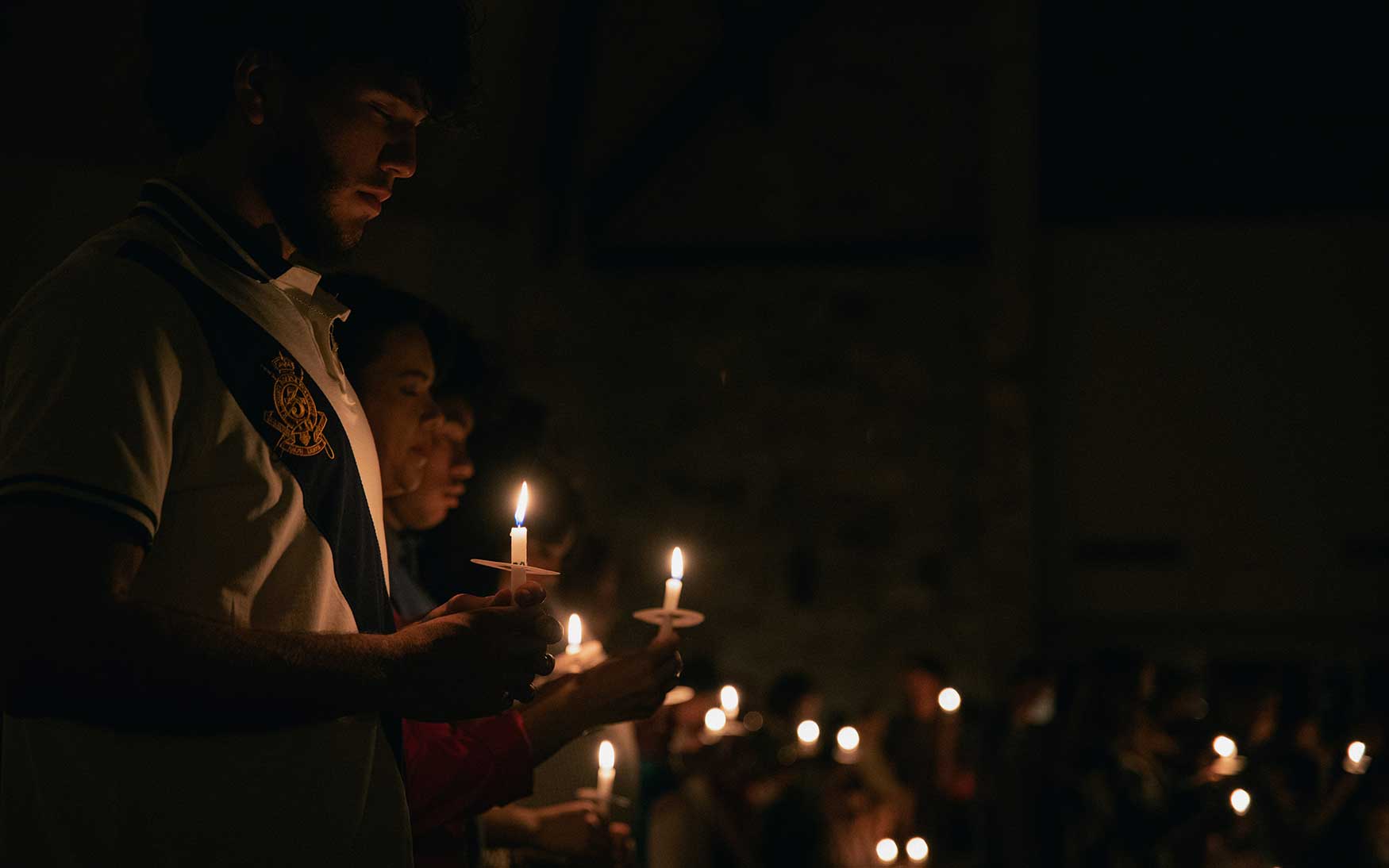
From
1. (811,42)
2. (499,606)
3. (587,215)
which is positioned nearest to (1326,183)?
(811,42)

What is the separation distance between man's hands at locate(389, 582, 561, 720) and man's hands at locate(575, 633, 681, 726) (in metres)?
0.56

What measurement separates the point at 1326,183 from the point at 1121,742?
19.1ft

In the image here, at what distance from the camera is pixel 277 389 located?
1171 millimetres

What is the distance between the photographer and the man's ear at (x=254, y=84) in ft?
4.08

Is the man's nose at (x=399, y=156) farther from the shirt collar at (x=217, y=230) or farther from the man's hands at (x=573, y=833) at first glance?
the man's hands at (x=573, y=833)

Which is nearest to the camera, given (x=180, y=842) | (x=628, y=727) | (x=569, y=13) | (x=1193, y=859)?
(x=180, y=842)

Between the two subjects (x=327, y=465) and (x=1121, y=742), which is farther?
(x=1121, y=742)

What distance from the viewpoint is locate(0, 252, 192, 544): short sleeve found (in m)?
0.98

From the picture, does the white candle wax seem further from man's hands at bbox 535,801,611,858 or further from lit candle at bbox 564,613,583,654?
man's hands at bbox 535,801,611,858

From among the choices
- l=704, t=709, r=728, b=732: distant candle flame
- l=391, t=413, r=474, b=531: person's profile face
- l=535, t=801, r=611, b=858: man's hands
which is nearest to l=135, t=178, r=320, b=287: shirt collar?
l=391, t=413, r=474, b=531: person's profile face

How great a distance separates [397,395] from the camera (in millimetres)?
1896

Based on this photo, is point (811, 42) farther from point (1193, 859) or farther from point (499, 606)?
point (499, 606)

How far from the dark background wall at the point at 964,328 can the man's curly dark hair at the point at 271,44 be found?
7.69m

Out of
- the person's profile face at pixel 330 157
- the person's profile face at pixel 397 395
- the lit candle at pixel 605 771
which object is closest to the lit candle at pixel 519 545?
the person's profile face at pixel 330 157
